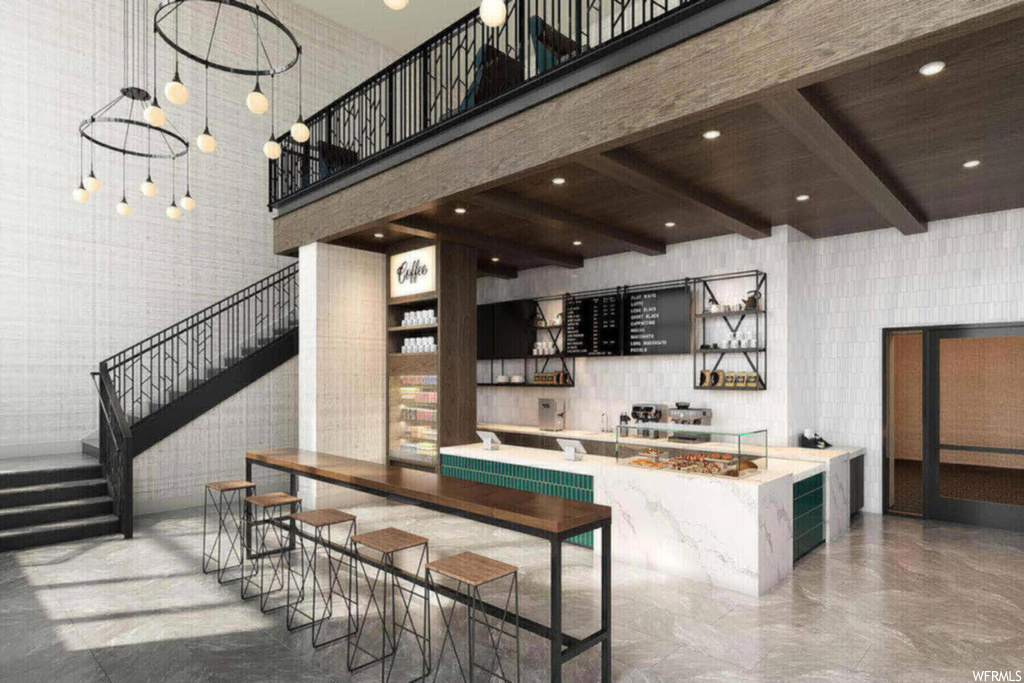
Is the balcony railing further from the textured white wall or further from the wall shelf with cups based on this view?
the wall shelf with cups

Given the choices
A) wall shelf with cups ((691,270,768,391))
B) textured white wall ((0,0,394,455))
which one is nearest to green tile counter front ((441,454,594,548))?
wall shelf with cups ((691,270,768,391))

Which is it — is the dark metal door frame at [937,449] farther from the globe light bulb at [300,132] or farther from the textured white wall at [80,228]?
the textured white wall at [80,228]

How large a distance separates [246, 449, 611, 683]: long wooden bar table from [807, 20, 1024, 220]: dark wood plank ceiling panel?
9.28 feet

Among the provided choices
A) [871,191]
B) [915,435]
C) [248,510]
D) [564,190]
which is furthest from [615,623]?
[915,435]

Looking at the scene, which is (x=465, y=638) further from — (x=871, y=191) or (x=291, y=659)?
(x=871, y=191)

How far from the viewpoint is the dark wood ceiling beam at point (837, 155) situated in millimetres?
3383

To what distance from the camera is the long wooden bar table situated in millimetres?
2744

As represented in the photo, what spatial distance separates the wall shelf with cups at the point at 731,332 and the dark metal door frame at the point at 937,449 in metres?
1.74

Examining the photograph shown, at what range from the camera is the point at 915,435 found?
9.28 meters

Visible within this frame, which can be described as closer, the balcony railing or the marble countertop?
the balcony railing

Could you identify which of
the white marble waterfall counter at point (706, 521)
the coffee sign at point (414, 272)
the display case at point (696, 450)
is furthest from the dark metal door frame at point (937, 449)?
the coffee sign at point (414, 272)

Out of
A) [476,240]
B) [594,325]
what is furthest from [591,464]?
[476,240]

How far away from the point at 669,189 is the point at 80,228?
7.80 metres

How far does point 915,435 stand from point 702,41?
8649 mm
